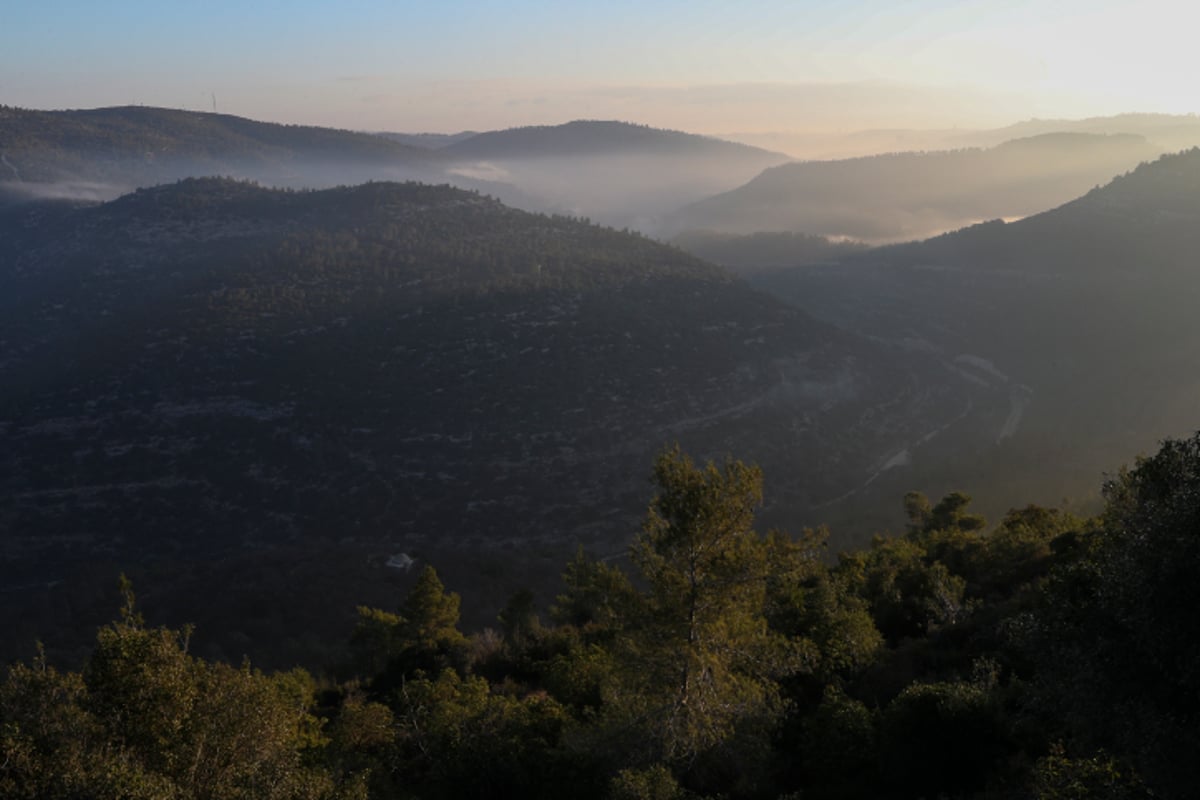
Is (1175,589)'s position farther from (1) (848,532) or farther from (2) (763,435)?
(2) (763,435)

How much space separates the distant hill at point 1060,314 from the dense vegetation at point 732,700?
50.0 meters

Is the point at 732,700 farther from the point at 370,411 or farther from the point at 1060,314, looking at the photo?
the point at 1060,314

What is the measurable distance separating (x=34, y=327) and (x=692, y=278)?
89.2 metres

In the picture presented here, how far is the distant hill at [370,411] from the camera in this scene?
173 ft

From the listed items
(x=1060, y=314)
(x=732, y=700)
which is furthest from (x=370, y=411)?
(x=1060, y=314)

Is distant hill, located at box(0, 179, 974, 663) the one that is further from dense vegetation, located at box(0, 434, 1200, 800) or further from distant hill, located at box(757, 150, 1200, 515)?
dense vegetation, located at box(0, 434, 1200, 800)

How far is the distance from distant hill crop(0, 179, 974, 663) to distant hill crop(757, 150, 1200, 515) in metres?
9.88

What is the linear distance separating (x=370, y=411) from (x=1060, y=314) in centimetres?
9984

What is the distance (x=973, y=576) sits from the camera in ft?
90.8

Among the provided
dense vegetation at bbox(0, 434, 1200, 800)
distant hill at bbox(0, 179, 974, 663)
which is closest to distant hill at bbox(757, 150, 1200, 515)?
distant hill at bbox(0, 179, 974, 663)

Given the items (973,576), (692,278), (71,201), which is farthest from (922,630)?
(71,201)

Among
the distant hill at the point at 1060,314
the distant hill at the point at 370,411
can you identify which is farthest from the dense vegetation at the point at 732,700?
the distant hill at the point at 1060,314

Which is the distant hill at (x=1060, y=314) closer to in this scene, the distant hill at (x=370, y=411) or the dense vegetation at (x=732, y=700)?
the distant hill at (x=370, y=411)

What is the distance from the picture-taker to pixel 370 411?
2852 inches
